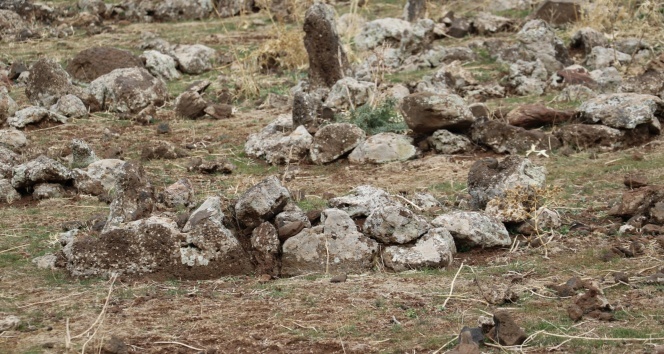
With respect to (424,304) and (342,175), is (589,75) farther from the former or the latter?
(424,304)

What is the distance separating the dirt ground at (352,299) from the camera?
5.38m

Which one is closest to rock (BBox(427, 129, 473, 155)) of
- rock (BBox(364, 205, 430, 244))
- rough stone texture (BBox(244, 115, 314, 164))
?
rough stone texture (BBox(244, 115, 314, 164))

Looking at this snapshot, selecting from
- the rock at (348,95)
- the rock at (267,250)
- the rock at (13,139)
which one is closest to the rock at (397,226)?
the rock at (267,250)

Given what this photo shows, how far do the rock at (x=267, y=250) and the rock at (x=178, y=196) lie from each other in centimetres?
162

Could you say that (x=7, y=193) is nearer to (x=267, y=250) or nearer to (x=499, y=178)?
(x=267, y=250)

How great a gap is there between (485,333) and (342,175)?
15.1ft

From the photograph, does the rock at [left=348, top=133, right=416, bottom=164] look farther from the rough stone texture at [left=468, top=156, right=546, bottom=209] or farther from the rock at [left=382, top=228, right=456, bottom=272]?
the rock at [left=382, top=228, right=456, bottom=272]

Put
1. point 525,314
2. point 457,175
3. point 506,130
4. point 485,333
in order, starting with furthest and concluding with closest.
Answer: point 506,130 < point 457,175 < point 525,314 < point 485,333

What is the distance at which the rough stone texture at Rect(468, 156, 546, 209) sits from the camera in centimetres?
788

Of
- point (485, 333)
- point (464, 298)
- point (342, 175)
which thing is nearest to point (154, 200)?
A: point (342, 175)

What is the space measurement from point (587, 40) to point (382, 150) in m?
5.05

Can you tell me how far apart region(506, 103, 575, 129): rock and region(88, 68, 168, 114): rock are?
14.0ft

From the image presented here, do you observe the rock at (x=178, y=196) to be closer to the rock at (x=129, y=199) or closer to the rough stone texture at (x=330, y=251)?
the rock at (x=129, y=199)

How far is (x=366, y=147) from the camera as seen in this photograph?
10.1 m
